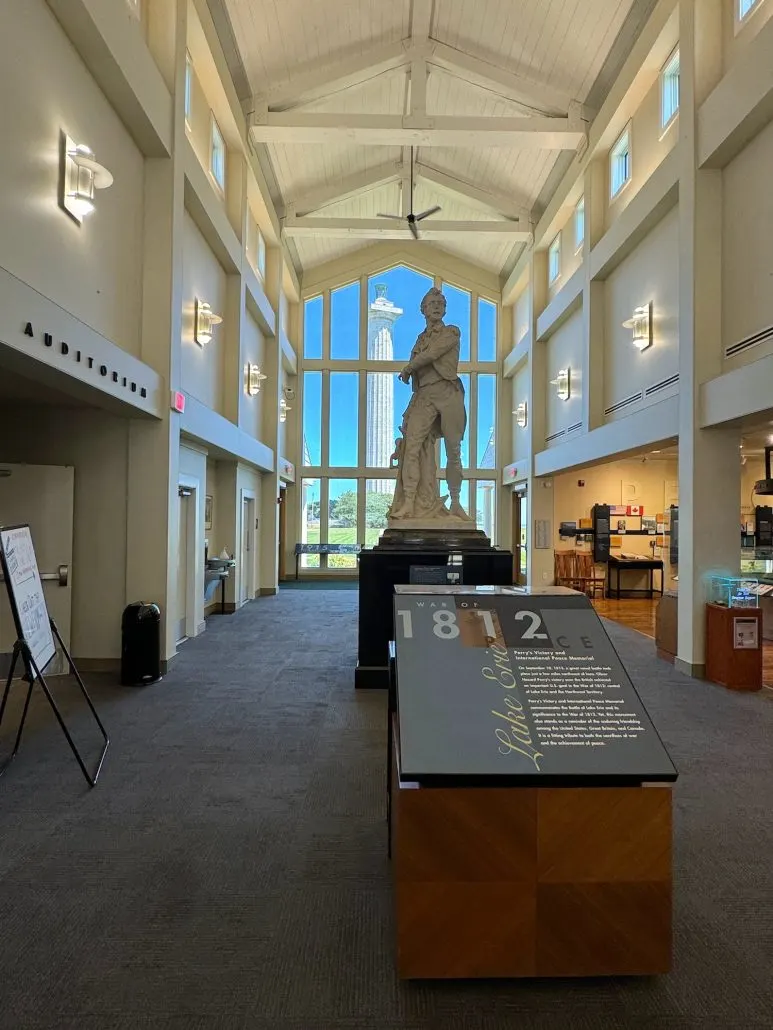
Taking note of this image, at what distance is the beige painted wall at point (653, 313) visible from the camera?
722 cm

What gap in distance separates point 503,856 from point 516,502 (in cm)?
1432

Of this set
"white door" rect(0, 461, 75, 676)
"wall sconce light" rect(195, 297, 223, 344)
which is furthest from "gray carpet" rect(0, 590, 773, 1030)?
"wall sconce light" rect(195, 297, 223, 344)

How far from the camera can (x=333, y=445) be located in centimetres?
1631

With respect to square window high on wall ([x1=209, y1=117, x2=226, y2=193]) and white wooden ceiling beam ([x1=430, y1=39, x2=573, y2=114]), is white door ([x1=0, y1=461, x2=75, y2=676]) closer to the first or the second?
square window high on wall ([x1=209, y1=117, x2=226, y2=193])

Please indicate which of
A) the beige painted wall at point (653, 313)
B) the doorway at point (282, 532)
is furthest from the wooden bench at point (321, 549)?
the beige painted wall at point (653, 313)

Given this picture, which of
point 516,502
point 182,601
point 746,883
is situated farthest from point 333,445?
point 746,883

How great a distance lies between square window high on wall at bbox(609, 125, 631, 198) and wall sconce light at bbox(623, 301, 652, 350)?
7.16 feet

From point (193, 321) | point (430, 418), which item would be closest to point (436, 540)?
point (430, 418)

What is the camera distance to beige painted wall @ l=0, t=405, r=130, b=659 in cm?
585

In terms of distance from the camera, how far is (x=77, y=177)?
14.8ft

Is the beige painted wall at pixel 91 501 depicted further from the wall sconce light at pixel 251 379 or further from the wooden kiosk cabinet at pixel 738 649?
the wooden kiosk cabinet at pixel 738 649

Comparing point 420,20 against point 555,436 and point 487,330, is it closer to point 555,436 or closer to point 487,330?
point 555,436

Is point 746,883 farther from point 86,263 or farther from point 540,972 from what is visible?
point 86,263

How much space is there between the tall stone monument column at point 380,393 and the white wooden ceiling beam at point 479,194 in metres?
3.98
